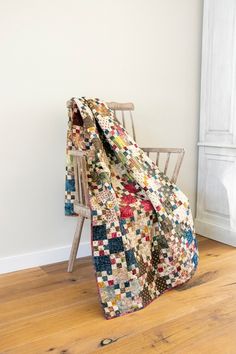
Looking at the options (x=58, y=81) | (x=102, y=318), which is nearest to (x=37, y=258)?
(x=102, y=318)

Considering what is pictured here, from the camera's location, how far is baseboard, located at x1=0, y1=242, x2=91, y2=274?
1935mm

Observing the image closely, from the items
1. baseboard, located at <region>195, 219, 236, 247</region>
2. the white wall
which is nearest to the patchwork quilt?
the white wall

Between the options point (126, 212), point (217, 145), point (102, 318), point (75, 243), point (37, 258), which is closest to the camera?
point (102, 318)

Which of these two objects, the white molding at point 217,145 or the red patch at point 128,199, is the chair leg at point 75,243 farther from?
the white molding at point 217,145

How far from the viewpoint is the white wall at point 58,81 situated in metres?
1.86

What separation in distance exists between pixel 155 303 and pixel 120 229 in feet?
1.25

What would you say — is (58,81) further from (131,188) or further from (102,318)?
(102,318)

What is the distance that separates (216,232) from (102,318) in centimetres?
120

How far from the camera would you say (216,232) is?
2.40 metres

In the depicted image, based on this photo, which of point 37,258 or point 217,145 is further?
point 217,145

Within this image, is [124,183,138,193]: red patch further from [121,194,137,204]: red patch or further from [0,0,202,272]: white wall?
[0,0,202,272]: white wall

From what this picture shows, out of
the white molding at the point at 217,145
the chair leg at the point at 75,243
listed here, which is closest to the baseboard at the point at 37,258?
the chair leg at the point at 75,243

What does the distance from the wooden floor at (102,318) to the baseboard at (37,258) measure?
5 centimetres

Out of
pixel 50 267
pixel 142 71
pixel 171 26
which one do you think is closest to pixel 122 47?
pixel 142 71
